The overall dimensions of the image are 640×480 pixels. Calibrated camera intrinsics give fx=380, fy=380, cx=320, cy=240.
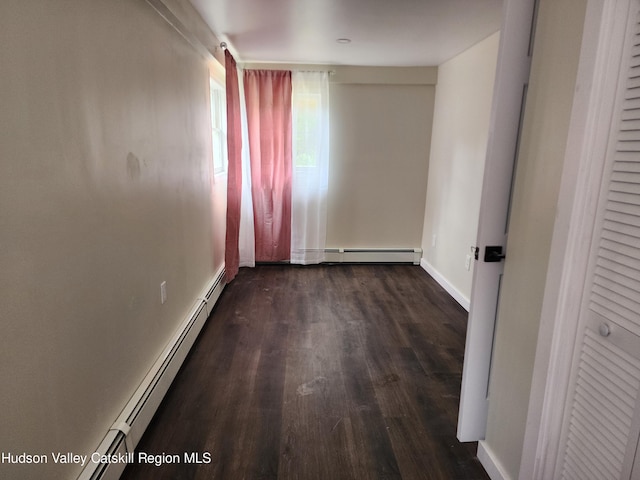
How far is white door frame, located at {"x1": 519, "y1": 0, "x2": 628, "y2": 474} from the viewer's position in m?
1.04

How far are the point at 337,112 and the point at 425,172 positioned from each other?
4.08 feet

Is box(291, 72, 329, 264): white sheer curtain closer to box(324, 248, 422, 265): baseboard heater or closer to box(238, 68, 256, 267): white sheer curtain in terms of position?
box(324, 248, 422, 265): baseboard heater

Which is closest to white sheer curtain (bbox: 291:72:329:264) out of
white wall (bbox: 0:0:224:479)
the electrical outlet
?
white wall (bbox: 0:0:224:479)

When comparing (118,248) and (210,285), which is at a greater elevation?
(118,248)

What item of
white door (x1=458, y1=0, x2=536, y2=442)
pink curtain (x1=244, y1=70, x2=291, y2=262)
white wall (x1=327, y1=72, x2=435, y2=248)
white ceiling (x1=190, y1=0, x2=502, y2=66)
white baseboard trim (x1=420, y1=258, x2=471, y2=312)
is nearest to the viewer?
white door (x1=458, y1=0, x2=536, y2=442)

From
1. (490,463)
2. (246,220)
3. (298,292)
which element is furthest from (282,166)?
(490,463)

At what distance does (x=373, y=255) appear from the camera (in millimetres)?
4660

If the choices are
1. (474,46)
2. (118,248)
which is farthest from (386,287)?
(118,248)

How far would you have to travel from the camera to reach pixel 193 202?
8.96 ft

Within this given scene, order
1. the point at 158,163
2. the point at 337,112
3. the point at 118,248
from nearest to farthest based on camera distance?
the point at 118,248
the point at 158,163
the point at 337,112

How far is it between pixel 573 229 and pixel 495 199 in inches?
17.0

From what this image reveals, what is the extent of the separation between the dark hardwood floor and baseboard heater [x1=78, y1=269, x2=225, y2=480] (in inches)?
2.7

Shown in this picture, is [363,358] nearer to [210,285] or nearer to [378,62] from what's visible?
[210,285]

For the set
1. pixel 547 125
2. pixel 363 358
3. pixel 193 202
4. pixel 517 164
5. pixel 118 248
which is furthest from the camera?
pixel 193 202
